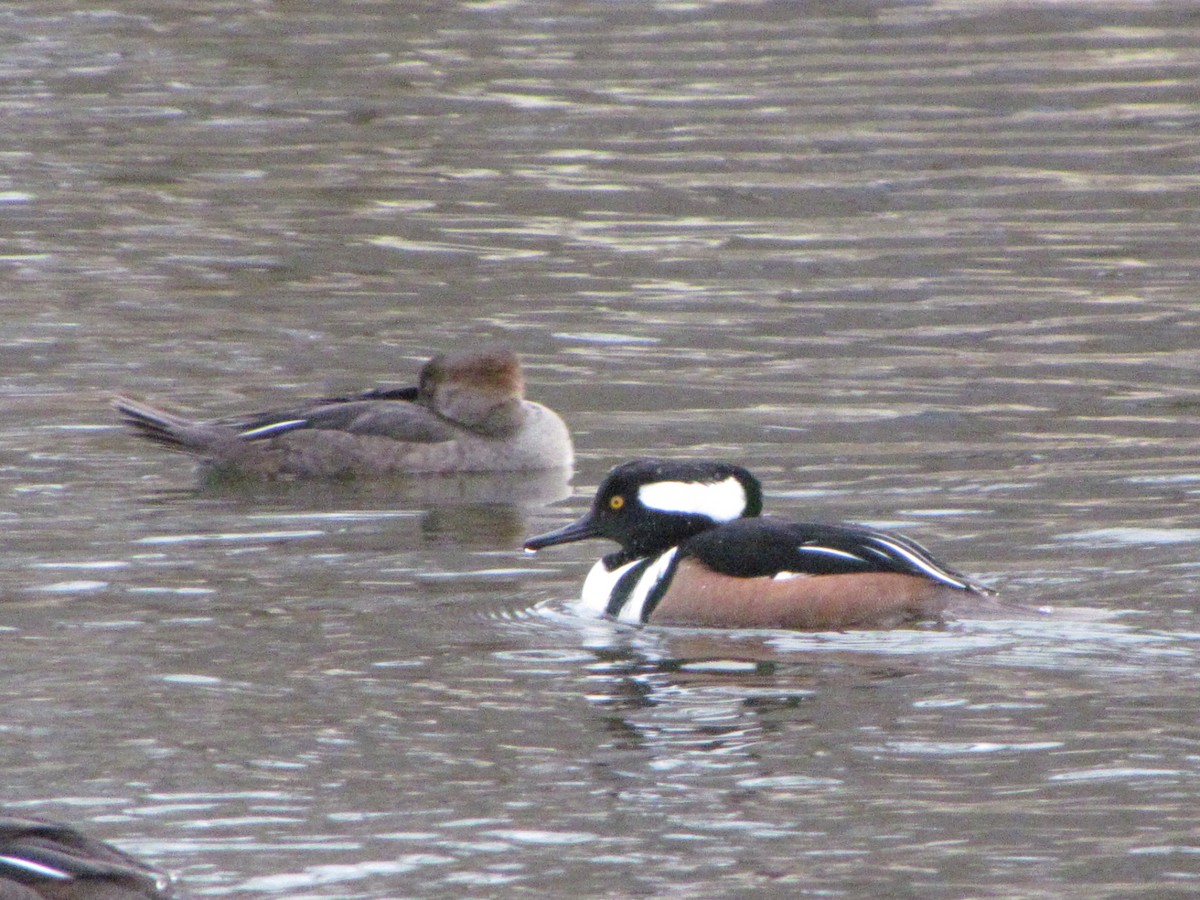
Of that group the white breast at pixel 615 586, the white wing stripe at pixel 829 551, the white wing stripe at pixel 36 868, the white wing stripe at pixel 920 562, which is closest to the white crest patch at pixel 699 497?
the white breast at pixel 615 586

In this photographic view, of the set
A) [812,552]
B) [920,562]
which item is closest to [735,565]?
[812,552]

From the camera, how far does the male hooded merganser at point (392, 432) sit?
12.3 metres

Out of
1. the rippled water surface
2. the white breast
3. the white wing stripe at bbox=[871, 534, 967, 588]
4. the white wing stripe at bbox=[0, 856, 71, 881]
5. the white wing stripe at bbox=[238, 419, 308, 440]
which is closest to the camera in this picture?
the white wing stripe at bbox=[0, 856, 71, 881]

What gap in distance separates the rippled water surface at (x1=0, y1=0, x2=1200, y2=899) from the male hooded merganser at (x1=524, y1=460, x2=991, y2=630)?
139 millimetres

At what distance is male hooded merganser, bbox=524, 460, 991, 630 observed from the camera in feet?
29.2

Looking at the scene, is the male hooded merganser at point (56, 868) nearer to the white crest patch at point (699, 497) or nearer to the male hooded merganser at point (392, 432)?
the white crest patch at point (699, 497)

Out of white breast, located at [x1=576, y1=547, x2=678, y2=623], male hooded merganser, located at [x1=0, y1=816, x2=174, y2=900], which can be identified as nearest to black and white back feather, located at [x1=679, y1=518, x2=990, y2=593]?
white breast, located at [x1=576, y1=547, x2=678, y2=623]

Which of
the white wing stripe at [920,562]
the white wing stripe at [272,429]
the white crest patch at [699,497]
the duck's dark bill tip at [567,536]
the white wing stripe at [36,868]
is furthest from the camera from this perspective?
the white wing stripe at [272,429]

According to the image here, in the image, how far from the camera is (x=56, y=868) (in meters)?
5.55

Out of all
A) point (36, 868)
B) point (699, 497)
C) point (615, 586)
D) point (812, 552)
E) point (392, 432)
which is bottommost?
point (36, 868)

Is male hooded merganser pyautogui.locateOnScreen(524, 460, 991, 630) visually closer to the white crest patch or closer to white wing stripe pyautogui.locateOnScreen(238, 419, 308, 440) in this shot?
the white crest patch

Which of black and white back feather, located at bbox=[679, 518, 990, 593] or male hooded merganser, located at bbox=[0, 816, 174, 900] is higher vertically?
black and white back feather, located at bbox=[679, 518, 990, 593]

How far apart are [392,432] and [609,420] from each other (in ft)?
4.29

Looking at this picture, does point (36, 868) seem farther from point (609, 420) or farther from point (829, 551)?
point (609, 420)
